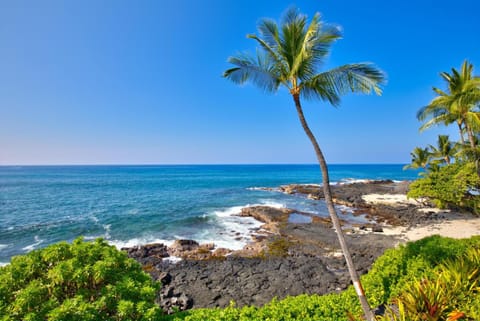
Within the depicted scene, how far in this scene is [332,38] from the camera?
242 inches

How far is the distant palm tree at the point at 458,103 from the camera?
11195 millimetres

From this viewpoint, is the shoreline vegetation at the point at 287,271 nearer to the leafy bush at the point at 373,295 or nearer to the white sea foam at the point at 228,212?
the leafy bush at the point at 373,295

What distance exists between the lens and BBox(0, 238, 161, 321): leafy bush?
3.68 metres

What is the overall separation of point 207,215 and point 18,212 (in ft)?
78.4

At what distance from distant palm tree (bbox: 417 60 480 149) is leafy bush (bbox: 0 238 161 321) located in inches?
618

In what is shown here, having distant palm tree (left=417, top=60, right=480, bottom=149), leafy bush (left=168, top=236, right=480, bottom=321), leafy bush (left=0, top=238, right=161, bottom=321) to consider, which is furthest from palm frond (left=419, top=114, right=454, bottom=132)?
leafy bush (left=0, top=238, right=161, bottom=321)

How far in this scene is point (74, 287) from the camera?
439cm

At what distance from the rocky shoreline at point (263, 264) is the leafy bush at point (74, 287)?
2244mm

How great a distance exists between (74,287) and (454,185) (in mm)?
23413

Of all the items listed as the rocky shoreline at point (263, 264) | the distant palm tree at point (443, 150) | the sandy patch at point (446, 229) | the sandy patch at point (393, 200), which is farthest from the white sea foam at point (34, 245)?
the distant palm tree at point (443, 150)

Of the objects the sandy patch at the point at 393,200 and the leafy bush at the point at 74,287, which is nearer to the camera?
the leafy bush at the point at 74,287

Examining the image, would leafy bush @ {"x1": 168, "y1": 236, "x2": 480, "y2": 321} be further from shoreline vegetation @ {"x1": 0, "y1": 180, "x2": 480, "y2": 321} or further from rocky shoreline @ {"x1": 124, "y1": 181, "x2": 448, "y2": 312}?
rocky shoreline @ {"x1": 124, "y1": 181, "x2": 448, "y2": 312}

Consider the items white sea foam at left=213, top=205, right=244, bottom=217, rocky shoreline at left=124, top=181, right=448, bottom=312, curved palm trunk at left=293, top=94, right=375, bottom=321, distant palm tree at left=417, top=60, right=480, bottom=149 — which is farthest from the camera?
white sea foam at left=213, top=205, right=244, bottom=217

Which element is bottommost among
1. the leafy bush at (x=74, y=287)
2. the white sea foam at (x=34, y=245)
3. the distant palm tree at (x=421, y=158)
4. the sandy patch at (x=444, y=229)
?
the white sea foam at (x=34, y=245)
